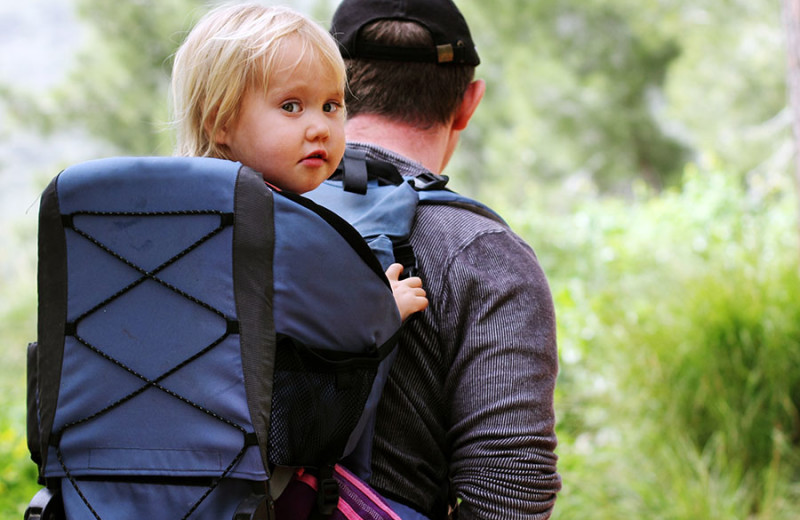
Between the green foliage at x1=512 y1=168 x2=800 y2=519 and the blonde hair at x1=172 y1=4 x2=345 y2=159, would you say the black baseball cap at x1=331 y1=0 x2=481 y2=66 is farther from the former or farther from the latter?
the green foliage at x1=512 y1=168 x2=800 y2=519

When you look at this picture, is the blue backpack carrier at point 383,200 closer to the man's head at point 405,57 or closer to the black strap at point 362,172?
the black strap at point 362,172

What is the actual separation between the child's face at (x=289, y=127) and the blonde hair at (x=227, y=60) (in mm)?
16

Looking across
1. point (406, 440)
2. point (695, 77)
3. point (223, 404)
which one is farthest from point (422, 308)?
point (695, 77)

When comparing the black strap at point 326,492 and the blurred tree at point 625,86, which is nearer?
the black strap at point 326,492

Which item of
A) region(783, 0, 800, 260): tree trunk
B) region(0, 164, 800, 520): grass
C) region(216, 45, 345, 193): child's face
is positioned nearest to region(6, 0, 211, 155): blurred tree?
region(0, 164, 800, 520): grass

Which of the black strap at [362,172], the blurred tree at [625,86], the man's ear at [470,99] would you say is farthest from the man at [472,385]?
the blurred tree at [625,86]

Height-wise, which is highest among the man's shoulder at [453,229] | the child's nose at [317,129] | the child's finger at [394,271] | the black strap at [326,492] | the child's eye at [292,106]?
the child's eye at [292,106]

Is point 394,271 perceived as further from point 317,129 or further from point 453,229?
point 317,129

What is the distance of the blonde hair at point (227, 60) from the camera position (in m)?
1.39

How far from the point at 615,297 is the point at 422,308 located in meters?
4.22

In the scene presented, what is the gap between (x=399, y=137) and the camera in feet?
5.86

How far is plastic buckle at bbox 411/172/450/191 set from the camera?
1.60 m

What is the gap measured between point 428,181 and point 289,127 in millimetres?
332

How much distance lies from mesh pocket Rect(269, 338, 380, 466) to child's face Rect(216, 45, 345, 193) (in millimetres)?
346
